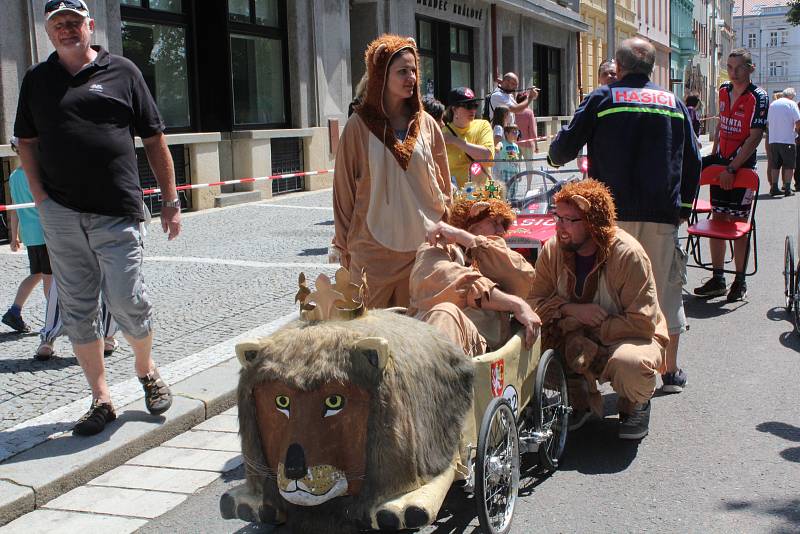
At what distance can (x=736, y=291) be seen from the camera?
8750mm

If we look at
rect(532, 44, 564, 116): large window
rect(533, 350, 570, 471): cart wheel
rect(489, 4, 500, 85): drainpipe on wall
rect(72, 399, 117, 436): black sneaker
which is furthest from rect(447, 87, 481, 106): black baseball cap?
rect(532, 44, 564, 116): large window

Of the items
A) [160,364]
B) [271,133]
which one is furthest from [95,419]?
[271,133]

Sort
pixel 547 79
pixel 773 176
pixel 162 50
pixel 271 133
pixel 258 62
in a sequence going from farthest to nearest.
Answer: pixel 547 79
pixel 258 62
pixel 773 176
pixel 271 133
pixel 162 50

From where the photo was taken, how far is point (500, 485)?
3.89 m

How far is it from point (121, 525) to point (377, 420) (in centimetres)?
147

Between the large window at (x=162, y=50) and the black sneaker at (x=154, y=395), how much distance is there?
11.2 meters

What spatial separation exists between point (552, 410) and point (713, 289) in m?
4.76

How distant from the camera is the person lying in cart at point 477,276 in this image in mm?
4395

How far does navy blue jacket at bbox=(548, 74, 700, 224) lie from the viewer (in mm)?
5824

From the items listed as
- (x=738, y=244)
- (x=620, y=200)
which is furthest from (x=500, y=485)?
(x=738, y=244)

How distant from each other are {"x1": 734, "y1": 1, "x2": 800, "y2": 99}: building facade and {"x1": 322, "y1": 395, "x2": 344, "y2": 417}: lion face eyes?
156337 millimetres

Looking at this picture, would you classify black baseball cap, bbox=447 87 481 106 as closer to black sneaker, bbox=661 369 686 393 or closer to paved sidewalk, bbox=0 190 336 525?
paved sidewalk, bbox=0 190 336 525

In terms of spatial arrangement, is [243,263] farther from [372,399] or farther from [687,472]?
[372,399]

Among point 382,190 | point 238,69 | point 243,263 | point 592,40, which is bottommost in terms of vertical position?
point 243,263
